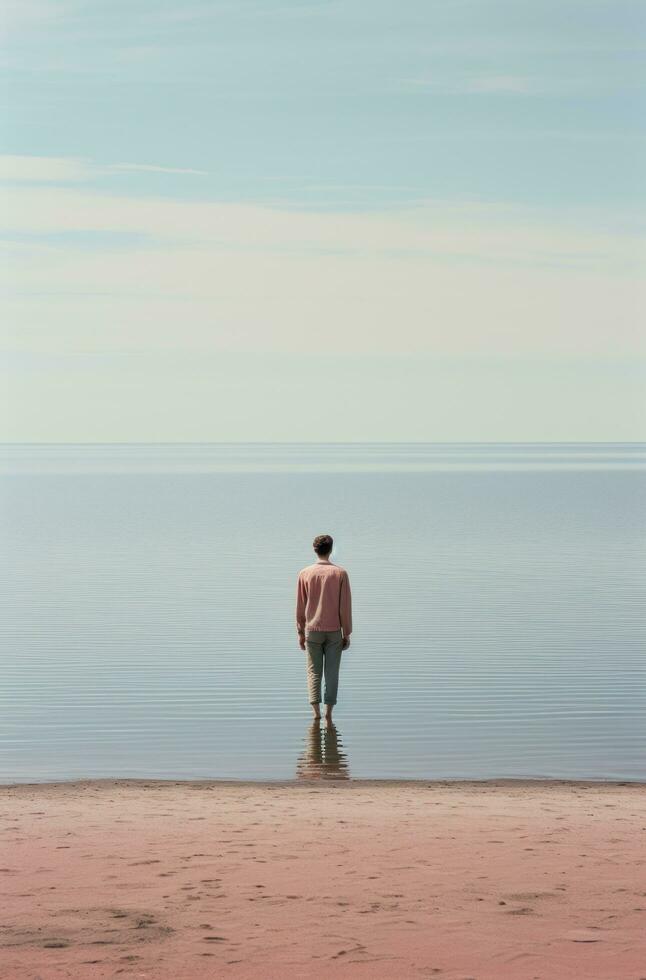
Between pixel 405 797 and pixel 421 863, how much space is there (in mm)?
2504

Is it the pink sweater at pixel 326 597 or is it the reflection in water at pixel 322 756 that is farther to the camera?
the pink sweater at pixel 326 597

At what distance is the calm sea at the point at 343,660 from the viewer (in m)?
14.4

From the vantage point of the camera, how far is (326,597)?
49.5ft

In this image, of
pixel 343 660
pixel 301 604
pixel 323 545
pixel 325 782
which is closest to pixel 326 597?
pixel 301 604

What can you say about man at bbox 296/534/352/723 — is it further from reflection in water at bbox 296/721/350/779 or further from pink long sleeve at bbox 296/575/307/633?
reflection in water at bbox 296/721/350/779

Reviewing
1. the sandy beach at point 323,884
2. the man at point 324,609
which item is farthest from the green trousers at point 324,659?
the sandy beach at point 323,884

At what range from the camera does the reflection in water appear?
43.3 feet

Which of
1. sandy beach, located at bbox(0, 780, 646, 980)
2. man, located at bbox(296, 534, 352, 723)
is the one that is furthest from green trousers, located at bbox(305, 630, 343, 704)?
sandy beach, located at bbox(0, 780, 646, 980)

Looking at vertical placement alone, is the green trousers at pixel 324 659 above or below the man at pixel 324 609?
below

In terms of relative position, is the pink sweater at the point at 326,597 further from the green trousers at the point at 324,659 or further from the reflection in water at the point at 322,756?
the reflection in water at the point at 322,756

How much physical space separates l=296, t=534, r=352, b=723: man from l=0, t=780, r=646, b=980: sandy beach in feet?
11.5

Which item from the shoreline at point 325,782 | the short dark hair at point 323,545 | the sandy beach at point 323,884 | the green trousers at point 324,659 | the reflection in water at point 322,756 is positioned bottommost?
the sandy beach at point 323,884

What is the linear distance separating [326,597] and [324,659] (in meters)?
0.91

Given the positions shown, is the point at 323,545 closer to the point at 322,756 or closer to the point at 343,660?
the point at 322,756
